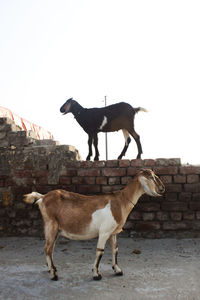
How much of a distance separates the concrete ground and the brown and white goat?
0.65 ft

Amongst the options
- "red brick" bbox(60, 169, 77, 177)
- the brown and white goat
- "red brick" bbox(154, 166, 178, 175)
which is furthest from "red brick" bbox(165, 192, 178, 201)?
the brown and white goat

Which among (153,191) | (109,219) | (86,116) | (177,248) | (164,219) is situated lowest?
(177,248)

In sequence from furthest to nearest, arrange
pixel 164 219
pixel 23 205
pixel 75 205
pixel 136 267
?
pixel 23 205
pixel 164 219
pixel 136 267
pixel 75 205

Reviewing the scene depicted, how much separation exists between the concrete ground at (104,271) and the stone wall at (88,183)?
264 mm

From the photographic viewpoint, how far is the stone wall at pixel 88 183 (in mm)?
4824

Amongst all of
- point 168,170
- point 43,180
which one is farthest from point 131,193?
point 43,180

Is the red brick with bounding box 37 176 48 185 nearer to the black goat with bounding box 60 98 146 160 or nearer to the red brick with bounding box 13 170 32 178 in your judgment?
the red brick with bounding box 13 170 32 178

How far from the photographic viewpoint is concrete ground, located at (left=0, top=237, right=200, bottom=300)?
2783 mm

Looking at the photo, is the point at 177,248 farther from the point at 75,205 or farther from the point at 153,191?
the point at 75,205

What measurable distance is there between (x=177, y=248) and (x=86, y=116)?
2630mm

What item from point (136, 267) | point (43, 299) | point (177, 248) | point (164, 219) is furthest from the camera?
point (164, 219)

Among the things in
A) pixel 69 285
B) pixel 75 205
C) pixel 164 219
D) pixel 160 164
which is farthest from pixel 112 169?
pixel 69 285

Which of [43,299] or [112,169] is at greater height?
[112,169]

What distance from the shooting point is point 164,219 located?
4828mm
